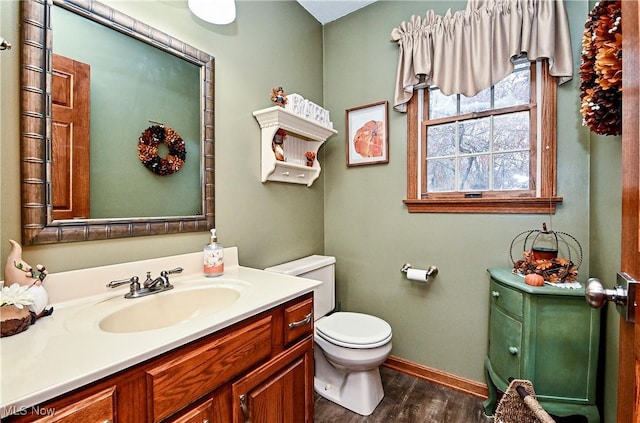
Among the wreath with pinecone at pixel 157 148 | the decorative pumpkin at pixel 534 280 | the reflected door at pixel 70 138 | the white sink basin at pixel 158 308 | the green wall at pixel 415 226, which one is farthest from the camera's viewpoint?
the green wall at pixel 415 226

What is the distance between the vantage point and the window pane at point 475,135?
180cm

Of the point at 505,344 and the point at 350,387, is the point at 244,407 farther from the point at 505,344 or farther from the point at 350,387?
the point at 505,344

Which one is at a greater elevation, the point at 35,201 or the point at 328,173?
the point at 328,173

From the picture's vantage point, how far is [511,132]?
172 centimetres

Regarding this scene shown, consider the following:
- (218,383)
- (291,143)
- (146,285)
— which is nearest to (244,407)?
(218,383)

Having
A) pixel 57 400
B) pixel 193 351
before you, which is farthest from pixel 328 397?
pixel 57 400

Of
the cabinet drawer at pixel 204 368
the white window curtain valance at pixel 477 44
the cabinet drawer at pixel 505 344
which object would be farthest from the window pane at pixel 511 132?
the cabinet drawer at pixel 204 368

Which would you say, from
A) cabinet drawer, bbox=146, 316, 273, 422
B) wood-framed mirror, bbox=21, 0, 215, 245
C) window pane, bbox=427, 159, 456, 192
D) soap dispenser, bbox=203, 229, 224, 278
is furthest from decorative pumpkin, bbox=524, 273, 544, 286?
wood-framed mirror, bbox=21, 0, 215, 245

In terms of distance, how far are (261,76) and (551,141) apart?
5.74 feet

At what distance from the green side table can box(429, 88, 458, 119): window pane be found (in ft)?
3.78

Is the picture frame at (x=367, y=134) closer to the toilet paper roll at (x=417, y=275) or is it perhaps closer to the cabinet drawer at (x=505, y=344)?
the toilet paper roll at (x=417, y=275)

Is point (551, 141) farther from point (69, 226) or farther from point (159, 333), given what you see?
point (69, 226)

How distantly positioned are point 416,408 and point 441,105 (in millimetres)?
1942

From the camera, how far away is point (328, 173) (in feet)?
7.84
